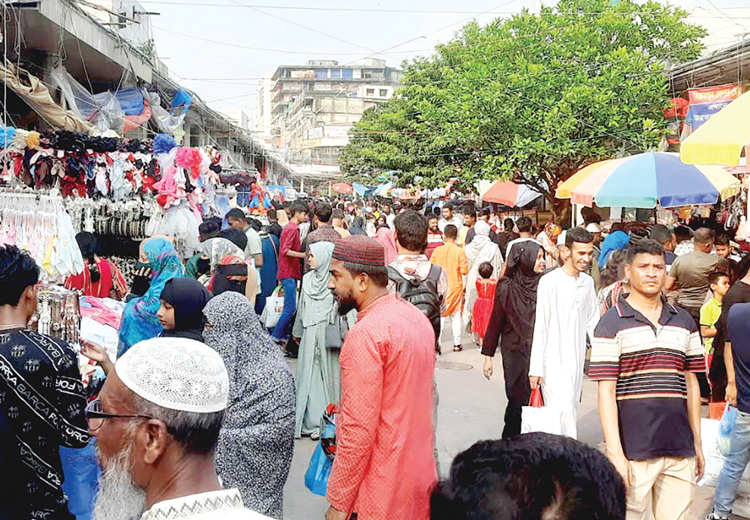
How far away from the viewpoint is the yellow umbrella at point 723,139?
534cm

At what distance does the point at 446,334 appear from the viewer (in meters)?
12.4

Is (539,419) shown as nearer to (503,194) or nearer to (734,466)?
(734,466)

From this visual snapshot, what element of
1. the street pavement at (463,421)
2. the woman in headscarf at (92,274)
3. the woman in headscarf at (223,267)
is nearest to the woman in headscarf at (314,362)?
the street pavement at (463,421)

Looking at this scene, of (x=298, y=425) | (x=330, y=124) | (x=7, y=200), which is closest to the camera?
(x=7, y=200)

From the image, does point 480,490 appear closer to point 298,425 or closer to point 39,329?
point 39,329

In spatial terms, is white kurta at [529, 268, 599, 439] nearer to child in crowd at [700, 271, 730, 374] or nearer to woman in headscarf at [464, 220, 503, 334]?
child in crowd at [700, 271, 730, 374]

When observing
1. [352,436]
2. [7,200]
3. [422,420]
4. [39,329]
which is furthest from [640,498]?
[7,200]

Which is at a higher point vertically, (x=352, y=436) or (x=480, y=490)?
(x=480, y=490)

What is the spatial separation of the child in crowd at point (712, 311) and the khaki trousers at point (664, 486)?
3.30m

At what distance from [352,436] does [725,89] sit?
1014 cm

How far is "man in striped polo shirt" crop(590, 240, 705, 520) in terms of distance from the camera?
3.71m

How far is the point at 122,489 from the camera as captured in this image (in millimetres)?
1977

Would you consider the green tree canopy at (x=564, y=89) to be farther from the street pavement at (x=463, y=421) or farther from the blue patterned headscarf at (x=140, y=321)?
the blue patterned headscarf at (x=140, y=321)

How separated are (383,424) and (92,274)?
4.38m
